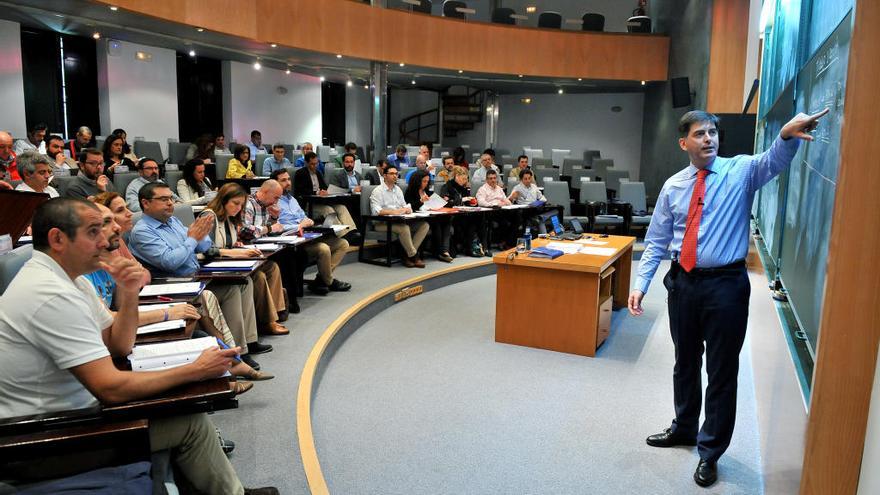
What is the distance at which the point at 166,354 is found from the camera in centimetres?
204

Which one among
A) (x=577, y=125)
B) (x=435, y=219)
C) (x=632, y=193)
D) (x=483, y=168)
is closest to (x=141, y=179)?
(x=435, y=219)

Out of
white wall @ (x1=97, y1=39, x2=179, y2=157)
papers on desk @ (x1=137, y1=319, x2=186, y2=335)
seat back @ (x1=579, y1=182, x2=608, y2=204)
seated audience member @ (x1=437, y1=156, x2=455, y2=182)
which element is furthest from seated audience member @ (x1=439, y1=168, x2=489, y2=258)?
white wall @ (x1=97, y1=39, x2=179, y2=157)

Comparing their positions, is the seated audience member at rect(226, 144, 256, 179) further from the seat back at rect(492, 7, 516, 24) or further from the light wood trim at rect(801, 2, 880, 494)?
the light wood trim at rect(801, 2, 880, 494)

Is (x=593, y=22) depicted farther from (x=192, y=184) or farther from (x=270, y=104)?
(x=192, y=184)

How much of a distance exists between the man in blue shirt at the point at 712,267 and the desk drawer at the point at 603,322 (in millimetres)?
1686

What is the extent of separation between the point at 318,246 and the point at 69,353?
3758 mm

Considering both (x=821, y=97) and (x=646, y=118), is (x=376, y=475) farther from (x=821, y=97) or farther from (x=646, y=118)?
(x=646, y=118)

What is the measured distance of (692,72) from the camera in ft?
36.3

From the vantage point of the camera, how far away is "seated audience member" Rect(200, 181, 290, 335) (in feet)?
13.6

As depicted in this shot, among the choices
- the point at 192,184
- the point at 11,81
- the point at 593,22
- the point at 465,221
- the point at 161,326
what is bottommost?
the point at 465,221

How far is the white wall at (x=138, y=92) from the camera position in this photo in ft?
38.0

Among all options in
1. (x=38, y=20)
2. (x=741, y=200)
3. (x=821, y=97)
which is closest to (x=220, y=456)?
(x=741, y=200)

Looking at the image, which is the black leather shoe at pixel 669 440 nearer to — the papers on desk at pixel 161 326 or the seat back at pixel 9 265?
the papers on desk at pixel 161 326

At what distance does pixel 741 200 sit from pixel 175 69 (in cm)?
1236
